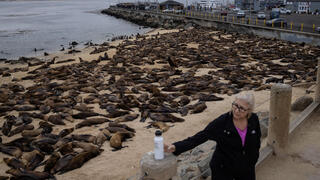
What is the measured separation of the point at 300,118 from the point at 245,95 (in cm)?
411

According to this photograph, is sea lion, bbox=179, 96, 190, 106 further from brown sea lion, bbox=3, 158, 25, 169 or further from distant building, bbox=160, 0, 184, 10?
distant building, bbox=160, 0, 184, 10

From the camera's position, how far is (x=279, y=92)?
4992 mm

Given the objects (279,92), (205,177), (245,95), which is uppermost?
(245,95)

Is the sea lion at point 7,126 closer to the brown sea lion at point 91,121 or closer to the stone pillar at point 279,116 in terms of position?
the brown sea lion at point 91,121

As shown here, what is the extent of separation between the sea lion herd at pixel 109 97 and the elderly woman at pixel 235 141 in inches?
178

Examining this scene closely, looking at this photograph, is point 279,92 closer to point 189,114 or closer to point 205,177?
point 205,177

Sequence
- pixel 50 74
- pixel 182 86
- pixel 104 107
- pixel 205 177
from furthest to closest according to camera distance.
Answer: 1. pixel 50 74
2. pixel 182 86
3. pixel 104 107
4. pixel 205 177

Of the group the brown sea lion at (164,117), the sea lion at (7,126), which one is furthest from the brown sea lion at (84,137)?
the sea lion at (7,126)

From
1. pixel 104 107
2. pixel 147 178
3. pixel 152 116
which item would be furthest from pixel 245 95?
pixel 104 107

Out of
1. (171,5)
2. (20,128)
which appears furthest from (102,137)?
(171,5)

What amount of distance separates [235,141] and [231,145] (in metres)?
0.07

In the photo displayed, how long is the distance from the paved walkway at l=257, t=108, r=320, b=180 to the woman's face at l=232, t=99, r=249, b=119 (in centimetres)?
192

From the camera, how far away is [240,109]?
129 inches

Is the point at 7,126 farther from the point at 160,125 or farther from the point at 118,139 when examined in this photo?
the point at 160,125
